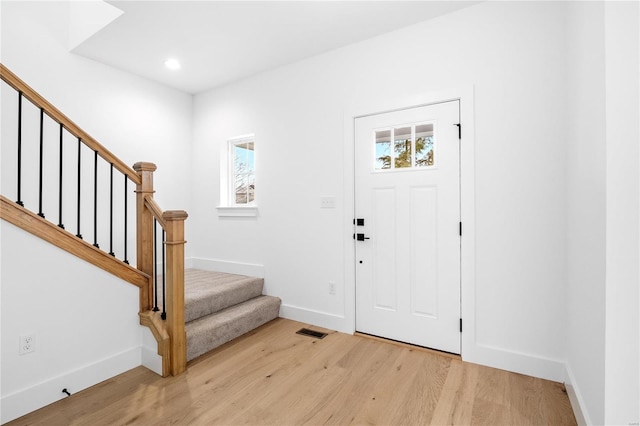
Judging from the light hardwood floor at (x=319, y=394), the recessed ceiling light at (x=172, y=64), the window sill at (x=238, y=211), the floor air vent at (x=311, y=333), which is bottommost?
the light hardwood floor at (x=319, y=394)

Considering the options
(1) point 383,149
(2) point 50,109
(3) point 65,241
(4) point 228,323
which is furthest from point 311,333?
(2) point 50,109

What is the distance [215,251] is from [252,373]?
212 cm

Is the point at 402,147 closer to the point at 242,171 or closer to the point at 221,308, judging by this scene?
the point at 242,171

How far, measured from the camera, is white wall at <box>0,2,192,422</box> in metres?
1.88

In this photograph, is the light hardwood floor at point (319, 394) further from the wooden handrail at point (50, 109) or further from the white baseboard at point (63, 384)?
the wooden handrail at point (50, 109)

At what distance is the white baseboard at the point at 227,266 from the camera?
3762mm

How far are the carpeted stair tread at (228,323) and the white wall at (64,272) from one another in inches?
15.7

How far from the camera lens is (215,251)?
4160mm

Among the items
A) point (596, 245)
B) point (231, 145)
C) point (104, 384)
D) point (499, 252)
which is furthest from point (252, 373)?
point (231, 145)

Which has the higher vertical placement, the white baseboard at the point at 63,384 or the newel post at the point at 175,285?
the newel post at the point at 175,285

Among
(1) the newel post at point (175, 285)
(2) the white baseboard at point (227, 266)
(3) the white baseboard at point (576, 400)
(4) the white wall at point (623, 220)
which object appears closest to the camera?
(4) the white wall at point (623, 220)

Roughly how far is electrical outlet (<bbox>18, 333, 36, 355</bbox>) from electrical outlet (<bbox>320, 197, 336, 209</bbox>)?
236 cm

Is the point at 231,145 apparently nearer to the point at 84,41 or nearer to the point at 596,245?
the point at 84,41

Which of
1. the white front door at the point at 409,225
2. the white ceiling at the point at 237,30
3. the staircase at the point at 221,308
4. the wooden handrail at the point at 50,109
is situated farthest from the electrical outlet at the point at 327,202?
the wooden handrail at the point at 50,109
